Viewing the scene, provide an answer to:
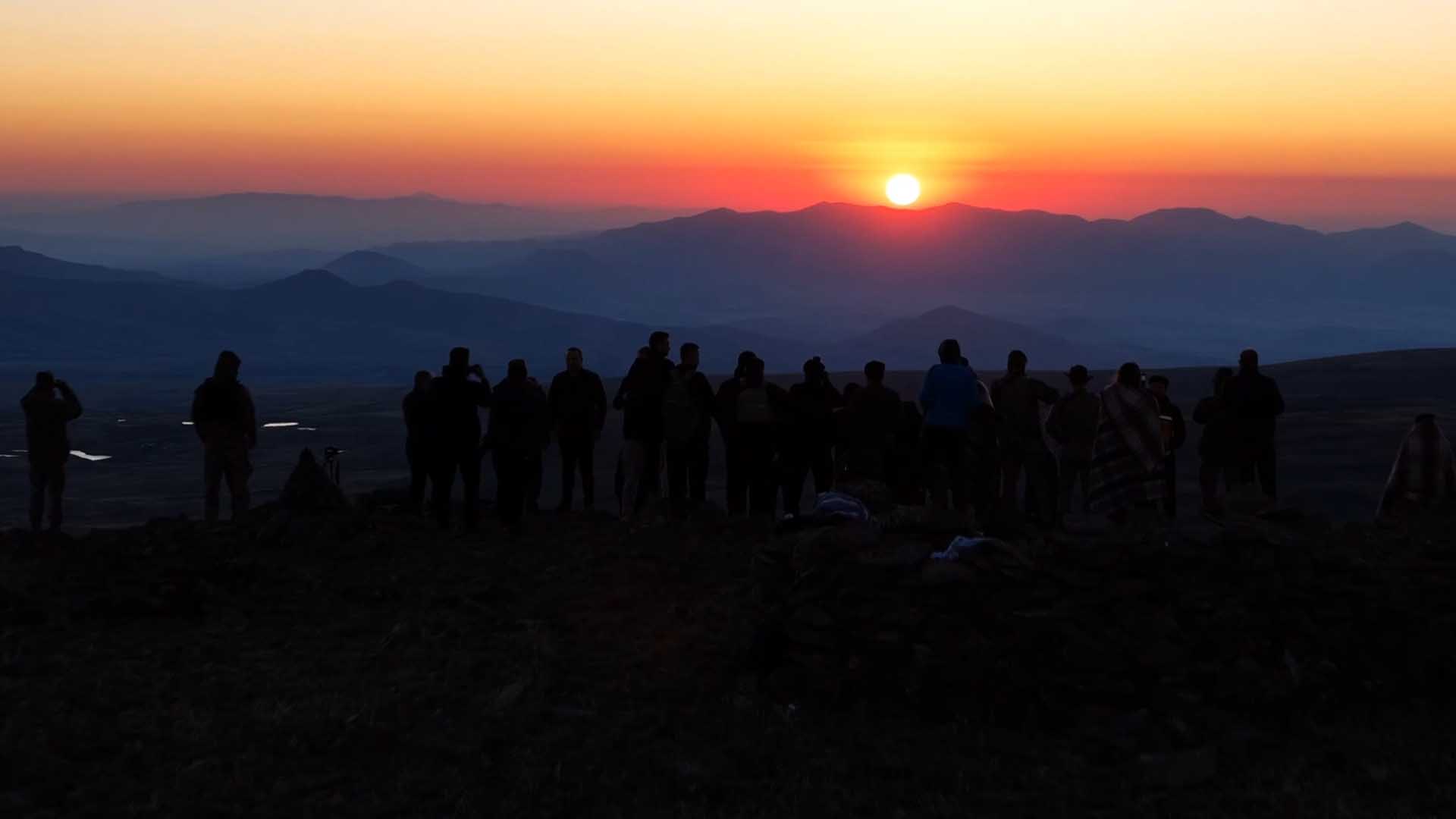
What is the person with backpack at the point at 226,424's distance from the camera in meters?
15.4

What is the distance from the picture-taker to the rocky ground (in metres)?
7.96

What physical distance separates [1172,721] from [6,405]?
451 ft

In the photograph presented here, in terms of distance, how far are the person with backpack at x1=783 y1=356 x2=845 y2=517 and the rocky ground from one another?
294cm

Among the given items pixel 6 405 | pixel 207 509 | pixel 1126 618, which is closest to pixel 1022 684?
pixel 1126 618

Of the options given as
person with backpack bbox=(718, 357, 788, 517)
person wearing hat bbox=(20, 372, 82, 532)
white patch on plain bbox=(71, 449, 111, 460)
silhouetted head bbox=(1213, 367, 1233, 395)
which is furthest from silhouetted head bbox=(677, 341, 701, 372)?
white patch on plain bbox=(71, 449, 111, 460)

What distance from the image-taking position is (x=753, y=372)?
1495cm

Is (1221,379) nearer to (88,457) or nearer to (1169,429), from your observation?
(1169,429)

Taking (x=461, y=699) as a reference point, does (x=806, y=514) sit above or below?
above

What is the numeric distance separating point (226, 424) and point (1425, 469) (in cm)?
1216

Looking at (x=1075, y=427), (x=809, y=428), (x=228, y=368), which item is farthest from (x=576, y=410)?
(x=1075, y=427)

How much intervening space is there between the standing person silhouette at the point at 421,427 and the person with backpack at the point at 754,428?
292 cm

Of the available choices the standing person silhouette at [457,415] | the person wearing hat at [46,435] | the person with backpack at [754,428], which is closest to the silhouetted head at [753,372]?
the person with backpack at [754,428]

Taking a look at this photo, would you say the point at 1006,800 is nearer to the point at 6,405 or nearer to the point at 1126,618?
the point at 1126,618

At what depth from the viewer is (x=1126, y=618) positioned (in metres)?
9.61
